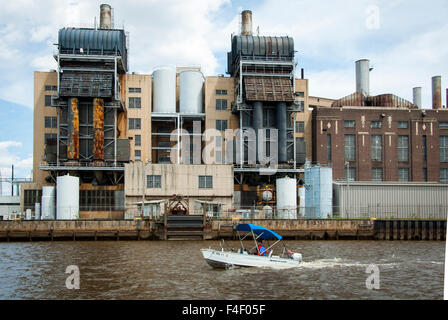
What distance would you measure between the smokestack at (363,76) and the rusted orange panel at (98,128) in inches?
2152

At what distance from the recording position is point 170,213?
68.4m

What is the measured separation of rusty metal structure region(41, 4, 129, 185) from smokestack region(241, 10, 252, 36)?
2332 cm

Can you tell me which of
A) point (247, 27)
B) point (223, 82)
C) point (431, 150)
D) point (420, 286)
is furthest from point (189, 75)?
point (420, 286)

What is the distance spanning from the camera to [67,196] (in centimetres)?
7944

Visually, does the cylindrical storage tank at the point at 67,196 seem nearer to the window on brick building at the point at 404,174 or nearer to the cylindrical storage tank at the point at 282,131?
the cylindrical storage tank at the point at 282,131

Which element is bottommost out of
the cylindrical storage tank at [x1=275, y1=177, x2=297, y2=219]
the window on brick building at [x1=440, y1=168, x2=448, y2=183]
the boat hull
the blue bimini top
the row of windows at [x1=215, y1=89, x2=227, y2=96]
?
the boat hull

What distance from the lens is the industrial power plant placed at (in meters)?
79.3

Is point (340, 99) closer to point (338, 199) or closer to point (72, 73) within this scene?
point (338, 199)

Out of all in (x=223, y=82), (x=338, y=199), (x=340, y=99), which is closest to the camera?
(x=338, y=199)

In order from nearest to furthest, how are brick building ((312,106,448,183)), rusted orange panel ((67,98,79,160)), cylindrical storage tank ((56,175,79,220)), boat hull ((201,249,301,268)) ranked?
boat hull ((201,249,301,268)), cylindrical storage tank ((56,175,79,220)), rusted orange panel ((67,98,79,160)), brick building ((312,106,448,183))

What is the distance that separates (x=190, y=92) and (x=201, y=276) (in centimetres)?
6548

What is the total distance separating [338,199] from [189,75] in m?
37.2

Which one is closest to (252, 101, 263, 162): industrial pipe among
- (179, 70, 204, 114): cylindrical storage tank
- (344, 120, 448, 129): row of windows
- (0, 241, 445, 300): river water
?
(179, 70, 204, 114): cylindrical storage tank

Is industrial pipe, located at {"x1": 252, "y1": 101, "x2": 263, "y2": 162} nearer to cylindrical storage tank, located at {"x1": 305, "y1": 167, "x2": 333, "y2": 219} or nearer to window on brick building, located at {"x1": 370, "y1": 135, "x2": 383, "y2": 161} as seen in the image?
cylindrical storage tank, located at {"x1": 305, "y1": 167, "x2": 333, "y2": 219}
